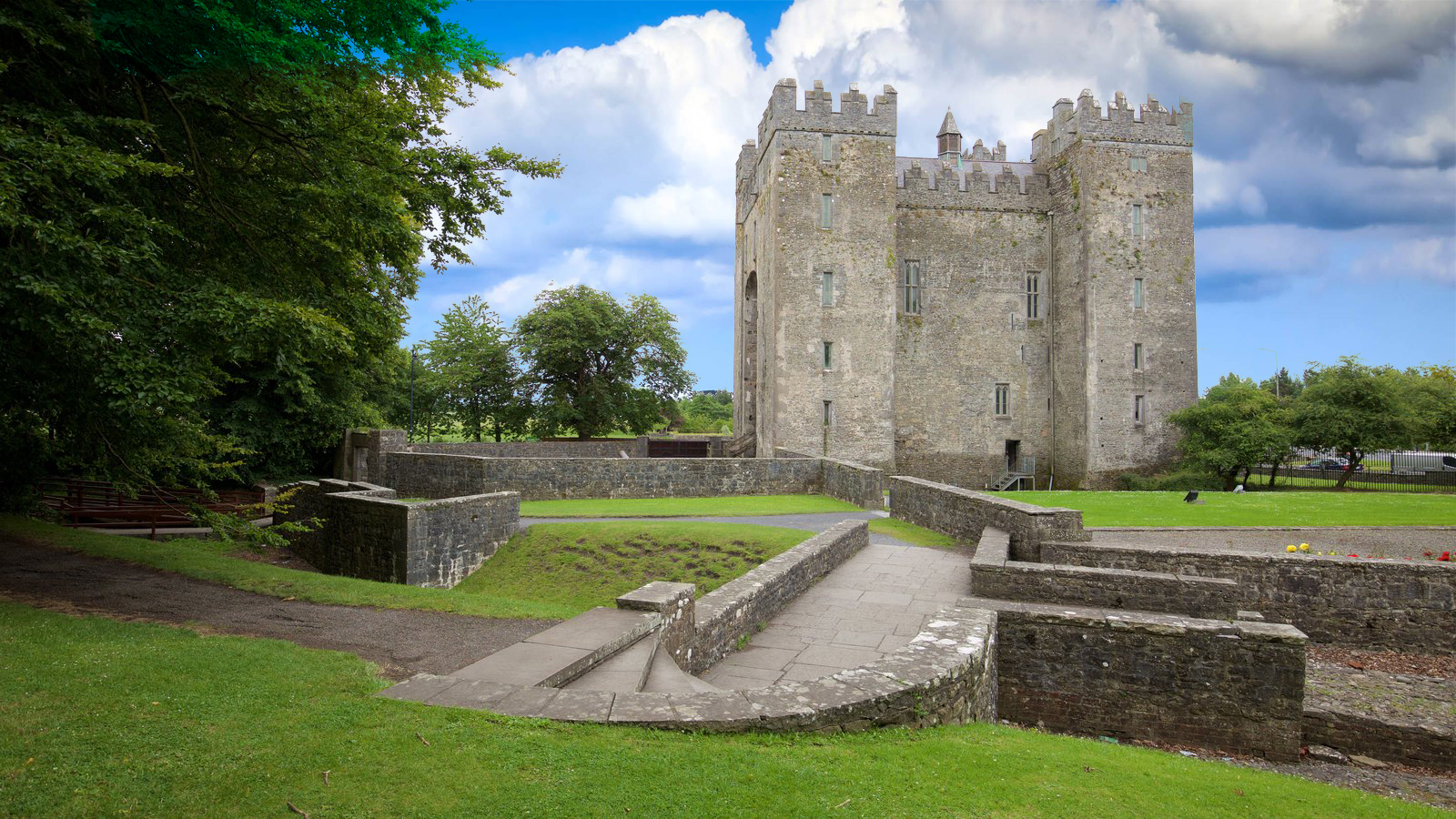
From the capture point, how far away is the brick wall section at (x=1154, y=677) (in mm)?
8031

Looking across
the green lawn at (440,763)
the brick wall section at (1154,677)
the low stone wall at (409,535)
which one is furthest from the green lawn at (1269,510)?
the low stone wall at (409,535)

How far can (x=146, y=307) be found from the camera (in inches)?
317

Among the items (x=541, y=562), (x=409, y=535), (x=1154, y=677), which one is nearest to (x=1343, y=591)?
(x=1154, y=677)

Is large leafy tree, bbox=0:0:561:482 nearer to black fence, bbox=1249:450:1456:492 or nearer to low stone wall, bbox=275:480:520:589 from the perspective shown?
low stone wall, bbox=275:480:520:589

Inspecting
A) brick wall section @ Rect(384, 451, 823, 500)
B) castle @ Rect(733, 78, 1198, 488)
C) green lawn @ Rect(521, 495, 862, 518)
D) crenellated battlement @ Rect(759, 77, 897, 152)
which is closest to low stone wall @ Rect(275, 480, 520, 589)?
green lawn @ Rect(521, 495, 862, 518)

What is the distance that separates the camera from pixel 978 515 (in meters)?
14.7

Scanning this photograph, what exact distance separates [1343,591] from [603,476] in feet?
55.0

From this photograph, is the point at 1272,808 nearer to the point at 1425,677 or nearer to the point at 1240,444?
the point at 1425,677

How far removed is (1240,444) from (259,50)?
3394cm

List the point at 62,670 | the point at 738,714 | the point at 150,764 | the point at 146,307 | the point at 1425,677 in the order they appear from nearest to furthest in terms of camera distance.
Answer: the point at 150,764, the point at 738,714, the point at 62,670, the point at 146,307, the point at 1425,677

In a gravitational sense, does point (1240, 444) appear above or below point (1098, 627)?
above

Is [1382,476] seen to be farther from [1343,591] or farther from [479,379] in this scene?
[479,379]

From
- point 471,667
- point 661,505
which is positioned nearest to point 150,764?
point 471,667

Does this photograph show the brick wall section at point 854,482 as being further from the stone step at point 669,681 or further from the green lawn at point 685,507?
the stone step at point 669,681
